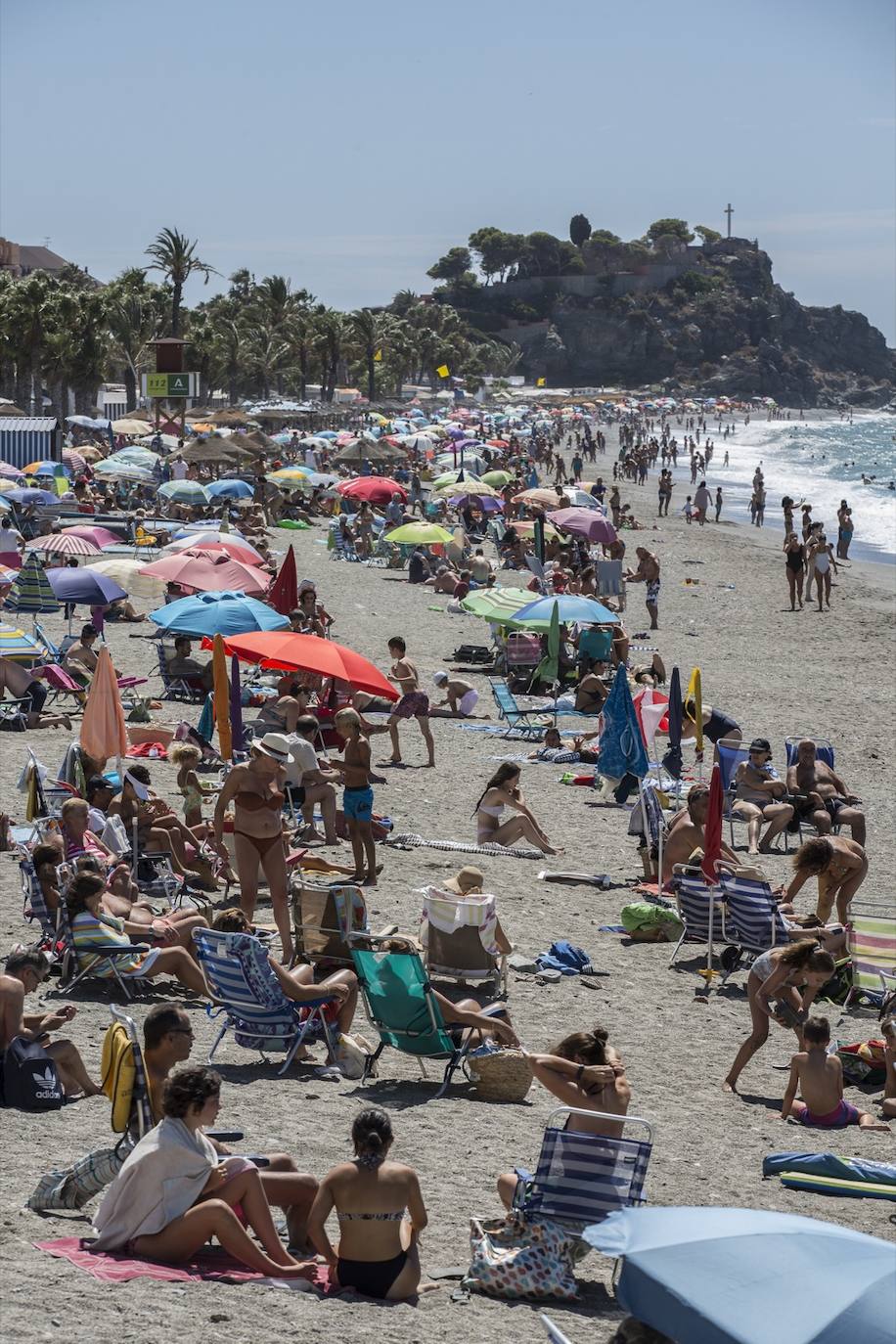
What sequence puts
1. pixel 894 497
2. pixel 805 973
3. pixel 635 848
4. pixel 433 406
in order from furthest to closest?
pixel 433 406 → pixel 894 497 → pixel 635 848 → pixel 805 973

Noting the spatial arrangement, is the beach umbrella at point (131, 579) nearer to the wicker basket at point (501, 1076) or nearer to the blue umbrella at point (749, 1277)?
the wicker basket at point (501, 1076)

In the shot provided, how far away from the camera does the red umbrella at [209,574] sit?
→ 591 inches

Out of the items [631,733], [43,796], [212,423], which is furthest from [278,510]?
[43,796]

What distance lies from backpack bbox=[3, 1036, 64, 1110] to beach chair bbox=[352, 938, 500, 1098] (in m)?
1.45

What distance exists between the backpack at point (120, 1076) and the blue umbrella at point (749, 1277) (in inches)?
73.9

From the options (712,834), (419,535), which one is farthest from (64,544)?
(712,834)

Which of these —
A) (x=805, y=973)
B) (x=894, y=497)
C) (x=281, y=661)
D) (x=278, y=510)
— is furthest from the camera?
(x=894, y=497)

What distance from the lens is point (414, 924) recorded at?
30.8 ft

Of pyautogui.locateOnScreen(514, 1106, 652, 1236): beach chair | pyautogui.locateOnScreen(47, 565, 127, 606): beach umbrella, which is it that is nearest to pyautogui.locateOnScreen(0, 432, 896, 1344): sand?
pyautogui.locateOnScreen(514, 1106, 652, 1236): beach chair

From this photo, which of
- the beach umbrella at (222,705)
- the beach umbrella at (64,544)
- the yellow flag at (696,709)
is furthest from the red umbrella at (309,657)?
the beach umbrella at (64,544)

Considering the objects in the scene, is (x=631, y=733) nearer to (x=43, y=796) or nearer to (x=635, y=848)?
(x=635, y=848)

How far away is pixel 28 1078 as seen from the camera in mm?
6293

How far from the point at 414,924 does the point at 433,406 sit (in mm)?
83761

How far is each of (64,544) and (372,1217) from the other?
45.3ft
